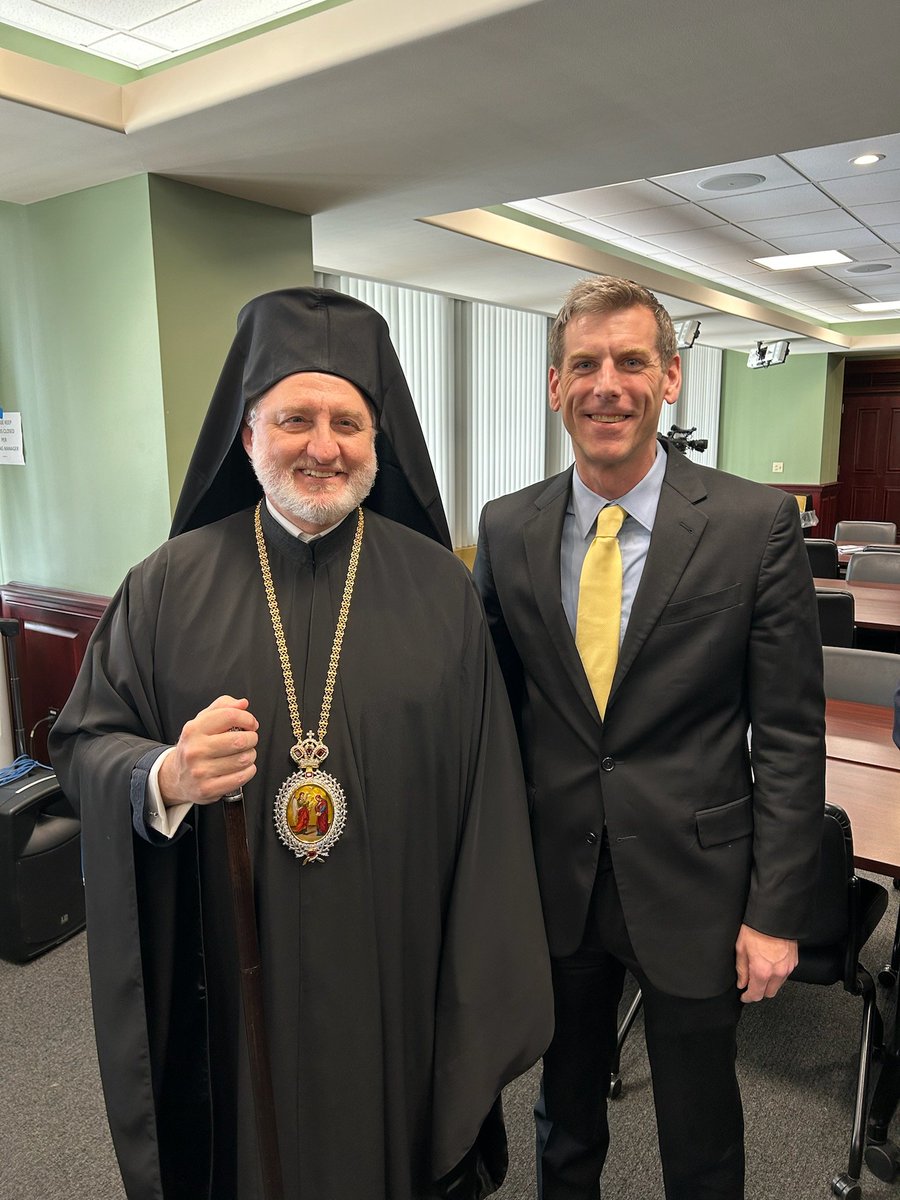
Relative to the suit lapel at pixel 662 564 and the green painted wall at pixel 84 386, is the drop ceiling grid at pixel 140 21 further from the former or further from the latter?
the suit lapel at pixel 662 564

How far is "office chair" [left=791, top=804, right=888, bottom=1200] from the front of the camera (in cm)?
172

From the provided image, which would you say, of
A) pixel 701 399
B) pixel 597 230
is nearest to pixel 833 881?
pixel 597 230

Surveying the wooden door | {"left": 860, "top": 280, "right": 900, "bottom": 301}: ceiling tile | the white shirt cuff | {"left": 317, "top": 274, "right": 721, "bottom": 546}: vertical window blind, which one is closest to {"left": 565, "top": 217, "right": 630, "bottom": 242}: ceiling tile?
{"left": 317, "top": 274, "right": 721, "bottom": 546}: vertical window blind

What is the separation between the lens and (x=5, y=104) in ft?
7.63

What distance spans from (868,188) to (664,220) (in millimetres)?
1114

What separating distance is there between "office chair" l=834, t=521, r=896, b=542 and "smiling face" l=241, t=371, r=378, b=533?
6228 millimetres

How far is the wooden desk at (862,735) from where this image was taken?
2348 millimetres

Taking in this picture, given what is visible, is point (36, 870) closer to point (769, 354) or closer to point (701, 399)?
point (769, 354)

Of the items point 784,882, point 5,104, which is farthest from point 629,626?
point 5,104

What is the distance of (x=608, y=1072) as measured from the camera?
1558mm

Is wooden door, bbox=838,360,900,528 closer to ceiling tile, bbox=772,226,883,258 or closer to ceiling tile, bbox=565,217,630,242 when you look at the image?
ceiling tile, bbox=772,226,883,258

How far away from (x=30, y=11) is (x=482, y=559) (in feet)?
7.56

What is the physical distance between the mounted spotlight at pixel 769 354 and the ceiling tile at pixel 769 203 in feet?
10.4

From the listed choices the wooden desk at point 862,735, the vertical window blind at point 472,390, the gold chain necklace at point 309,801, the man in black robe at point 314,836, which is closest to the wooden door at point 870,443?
the vertical window blind at point 472,390
